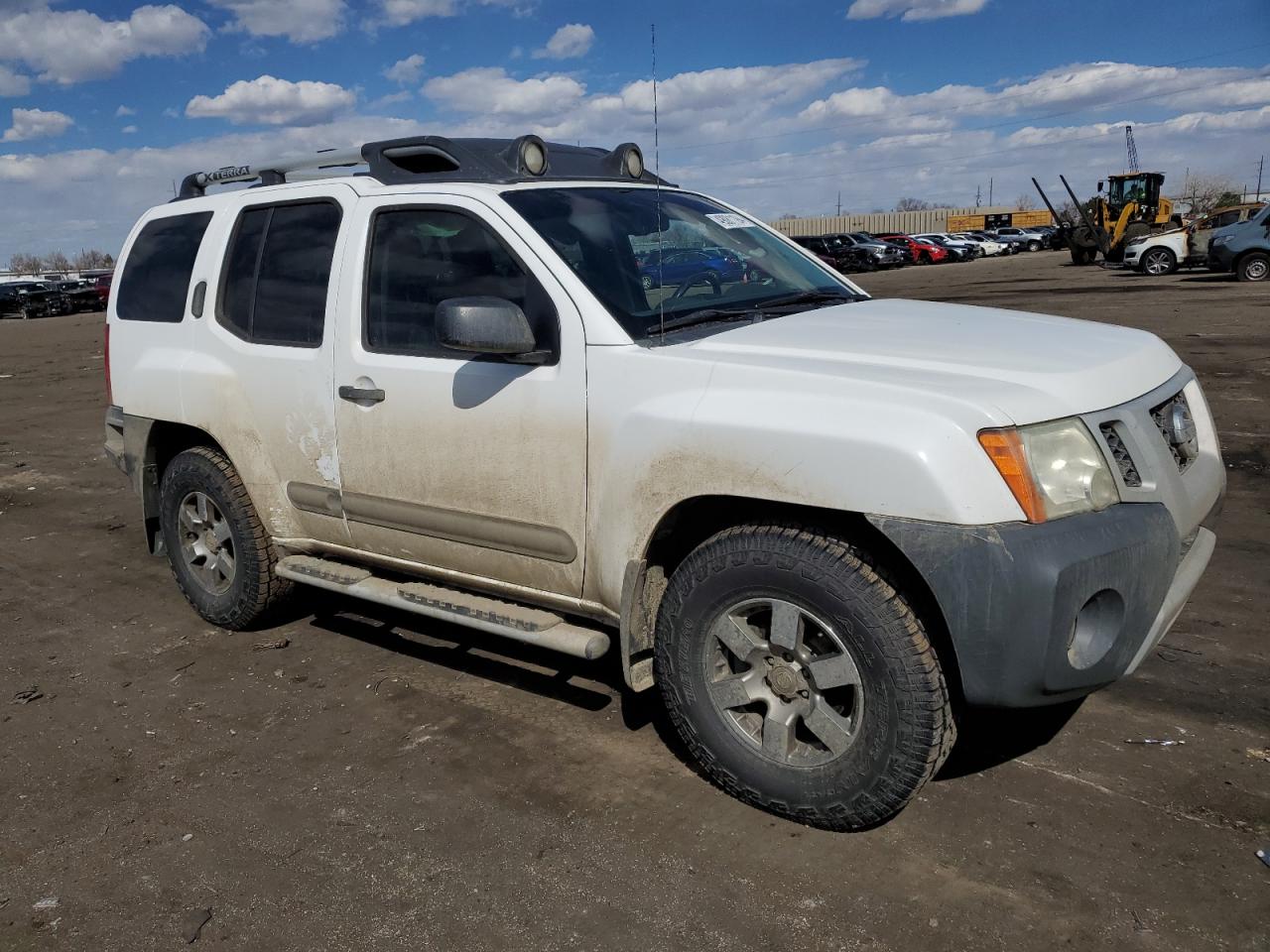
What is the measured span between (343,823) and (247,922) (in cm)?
49

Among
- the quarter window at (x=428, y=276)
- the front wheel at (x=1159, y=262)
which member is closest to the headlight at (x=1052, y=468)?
the quarter window at (x=428, y=276)

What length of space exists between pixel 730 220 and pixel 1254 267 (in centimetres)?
2322

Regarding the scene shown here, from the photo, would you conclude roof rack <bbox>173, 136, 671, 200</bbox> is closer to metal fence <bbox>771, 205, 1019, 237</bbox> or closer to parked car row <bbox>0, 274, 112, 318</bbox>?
parked car row <bbox>0, 274, 112, 318</bbox>

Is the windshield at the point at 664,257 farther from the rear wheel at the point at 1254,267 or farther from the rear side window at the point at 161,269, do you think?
the rear wheel at the point at 1254,267

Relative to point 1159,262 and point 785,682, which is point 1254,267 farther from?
point 785,682

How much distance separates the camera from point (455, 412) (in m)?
3.60

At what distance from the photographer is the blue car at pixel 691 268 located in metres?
3.62

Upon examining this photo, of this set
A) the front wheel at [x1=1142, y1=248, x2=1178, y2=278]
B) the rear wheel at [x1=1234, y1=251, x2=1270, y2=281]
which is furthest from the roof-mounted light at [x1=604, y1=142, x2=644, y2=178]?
the front wheel at [x1=1142, y1=248, x2=1178, y2=278]

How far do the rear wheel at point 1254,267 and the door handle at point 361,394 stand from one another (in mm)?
24405

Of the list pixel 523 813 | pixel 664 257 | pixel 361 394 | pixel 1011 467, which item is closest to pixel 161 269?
pixel 361 394

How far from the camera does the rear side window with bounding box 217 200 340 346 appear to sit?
13.6 ft

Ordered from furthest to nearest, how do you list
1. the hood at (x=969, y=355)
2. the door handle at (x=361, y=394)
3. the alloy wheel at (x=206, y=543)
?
the alloy wheel at (x=206, y=543) → the door handle at (x=361, y=394) → the hood at (x=969, y=355)

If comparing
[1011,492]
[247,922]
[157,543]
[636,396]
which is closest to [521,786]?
[247,922]

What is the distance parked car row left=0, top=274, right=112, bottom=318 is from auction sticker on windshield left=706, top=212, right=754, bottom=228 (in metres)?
40.1
